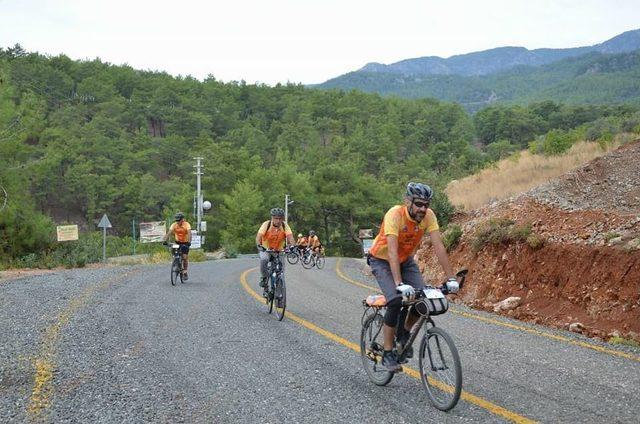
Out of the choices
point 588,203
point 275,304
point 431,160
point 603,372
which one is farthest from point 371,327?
point 431,160

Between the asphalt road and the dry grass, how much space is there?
34.4ft

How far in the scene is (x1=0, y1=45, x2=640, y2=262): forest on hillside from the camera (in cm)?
5248

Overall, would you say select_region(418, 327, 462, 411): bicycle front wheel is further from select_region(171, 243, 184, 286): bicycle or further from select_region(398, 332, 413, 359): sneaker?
select_region(171, 243, 184, 286): bicycle

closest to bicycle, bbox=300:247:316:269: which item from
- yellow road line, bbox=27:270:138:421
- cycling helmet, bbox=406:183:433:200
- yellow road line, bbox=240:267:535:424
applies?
yellow road line, bbox=27:270:138:421

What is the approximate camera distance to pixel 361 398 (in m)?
5.71

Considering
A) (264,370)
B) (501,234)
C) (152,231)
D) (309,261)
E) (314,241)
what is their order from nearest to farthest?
1. (264,370)
2. (501,234)
3. (309,261)
4. (314,241)
5. (152,231)

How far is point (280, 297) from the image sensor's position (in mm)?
11000

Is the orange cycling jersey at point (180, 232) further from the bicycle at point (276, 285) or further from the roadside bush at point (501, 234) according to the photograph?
the roadside bush at point (501, 234)

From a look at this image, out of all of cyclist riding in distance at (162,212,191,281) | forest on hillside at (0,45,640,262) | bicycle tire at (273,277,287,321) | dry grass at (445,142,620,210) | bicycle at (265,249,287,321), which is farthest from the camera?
forest on hillside at (0,45,640,262)

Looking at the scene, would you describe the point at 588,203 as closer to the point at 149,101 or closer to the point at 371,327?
the point at 371,327

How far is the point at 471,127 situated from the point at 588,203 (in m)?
148

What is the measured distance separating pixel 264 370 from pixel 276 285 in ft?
15.0

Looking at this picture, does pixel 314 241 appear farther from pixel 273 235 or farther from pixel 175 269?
pixel 273 235

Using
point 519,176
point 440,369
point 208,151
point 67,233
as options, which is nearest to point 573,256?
point 440,369
